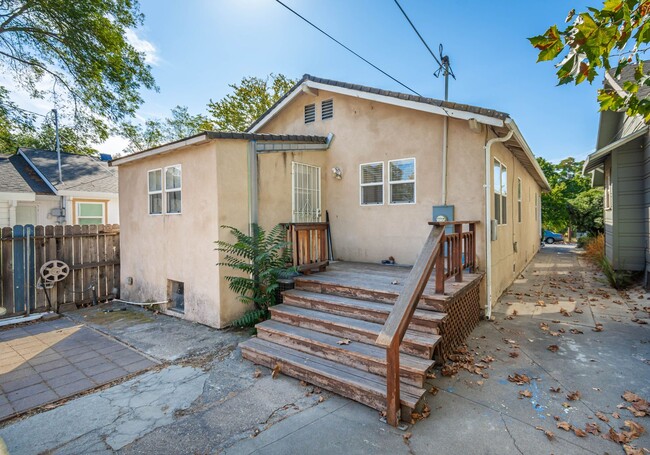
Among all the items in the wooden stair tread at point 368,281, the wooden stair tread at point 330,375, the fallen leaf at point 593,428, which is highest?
the wooden stair tread at point 368,281

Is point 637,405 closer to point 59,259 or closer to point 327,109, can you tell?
point 327,109

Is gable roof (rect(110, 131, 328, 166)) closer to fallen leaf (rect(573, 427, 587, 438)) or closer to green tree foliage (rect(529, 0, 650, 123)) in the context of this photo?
green tree foliage (rect(529, 0, 650, 123))

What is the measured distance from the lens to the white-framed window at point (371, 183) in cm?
707

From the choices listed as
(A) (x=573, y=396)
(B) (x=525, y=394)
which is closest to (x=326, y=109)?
(B) (x=525, y=394)

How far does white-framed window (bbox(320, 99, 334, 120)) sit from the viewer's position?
7.81 meters

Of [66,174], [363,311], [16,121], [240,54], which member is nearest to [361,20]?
[240,54]

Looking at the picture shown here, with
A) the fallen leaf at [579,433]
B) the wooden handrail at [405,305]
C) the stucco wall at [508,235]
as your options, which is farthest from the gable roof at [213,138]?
the fallen leaf at [579,433]

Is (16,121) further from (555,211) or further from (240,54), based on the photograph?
(555,211)

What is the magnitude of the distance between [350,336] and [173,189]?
16.1 feet

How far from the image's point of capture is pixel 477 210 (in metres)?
5.88

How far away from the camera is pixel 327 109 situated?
789 cm

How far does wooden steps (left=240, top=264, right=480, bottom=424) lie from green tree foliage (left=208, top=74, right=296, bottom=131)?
17759 millimetres

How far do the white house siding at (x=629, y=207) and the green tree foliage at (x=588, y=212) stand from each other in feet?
45.9

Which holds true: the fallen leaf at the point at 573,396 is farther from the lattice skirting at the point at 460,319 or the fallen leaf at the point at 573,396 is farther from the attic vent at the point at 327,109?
the attic vent at the point at 327,109
